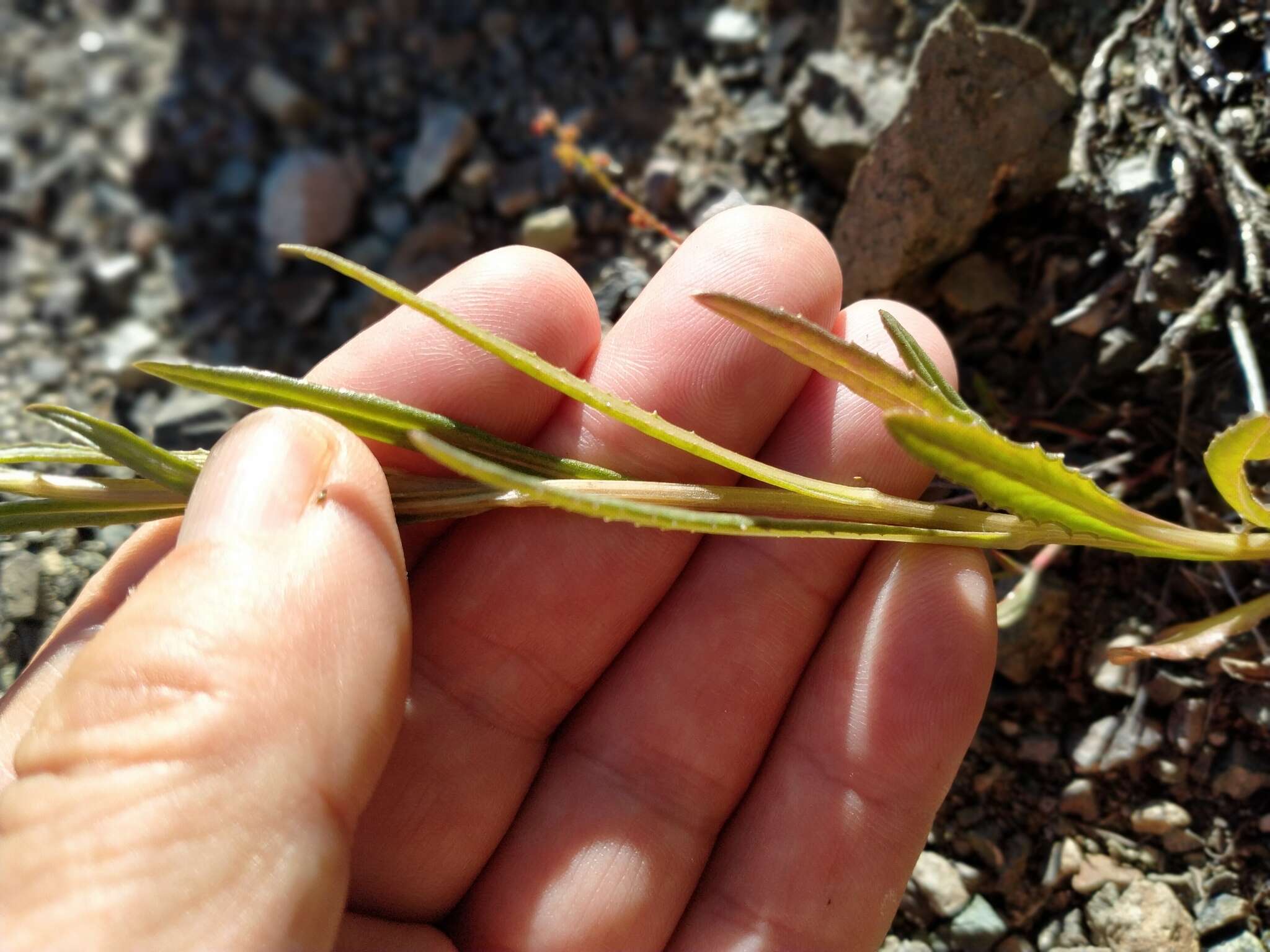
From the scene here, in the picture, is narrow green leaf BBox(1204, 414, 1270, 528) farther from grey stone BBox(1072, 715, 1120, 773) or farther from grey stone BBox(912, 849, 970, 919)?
grey stone BBox(912, 849, 970, 919)

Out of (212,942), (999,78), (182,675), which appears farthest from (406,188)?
(212,942)

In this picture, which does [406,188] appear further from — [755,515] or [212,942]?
[212,942]

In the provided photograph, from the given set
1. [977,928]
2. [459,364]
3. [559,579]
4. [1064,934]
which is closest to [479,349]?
[459,364]

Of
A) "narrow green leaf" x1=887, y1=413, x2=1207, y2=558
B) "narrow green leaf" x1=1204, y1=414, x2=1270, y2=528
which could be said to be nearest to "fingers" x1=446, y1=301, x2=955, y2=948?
"narrow green leaf" x1=887, y1=413, x2=1207, y2=558

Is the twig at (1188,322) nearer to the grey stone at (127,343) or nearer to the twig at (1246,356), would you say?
the twig at (1246,356)

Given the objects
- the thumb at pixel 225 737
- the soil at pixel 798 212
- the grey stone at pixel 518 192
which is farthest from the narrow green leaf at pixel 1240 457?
the grey stone at pixel 518 192
